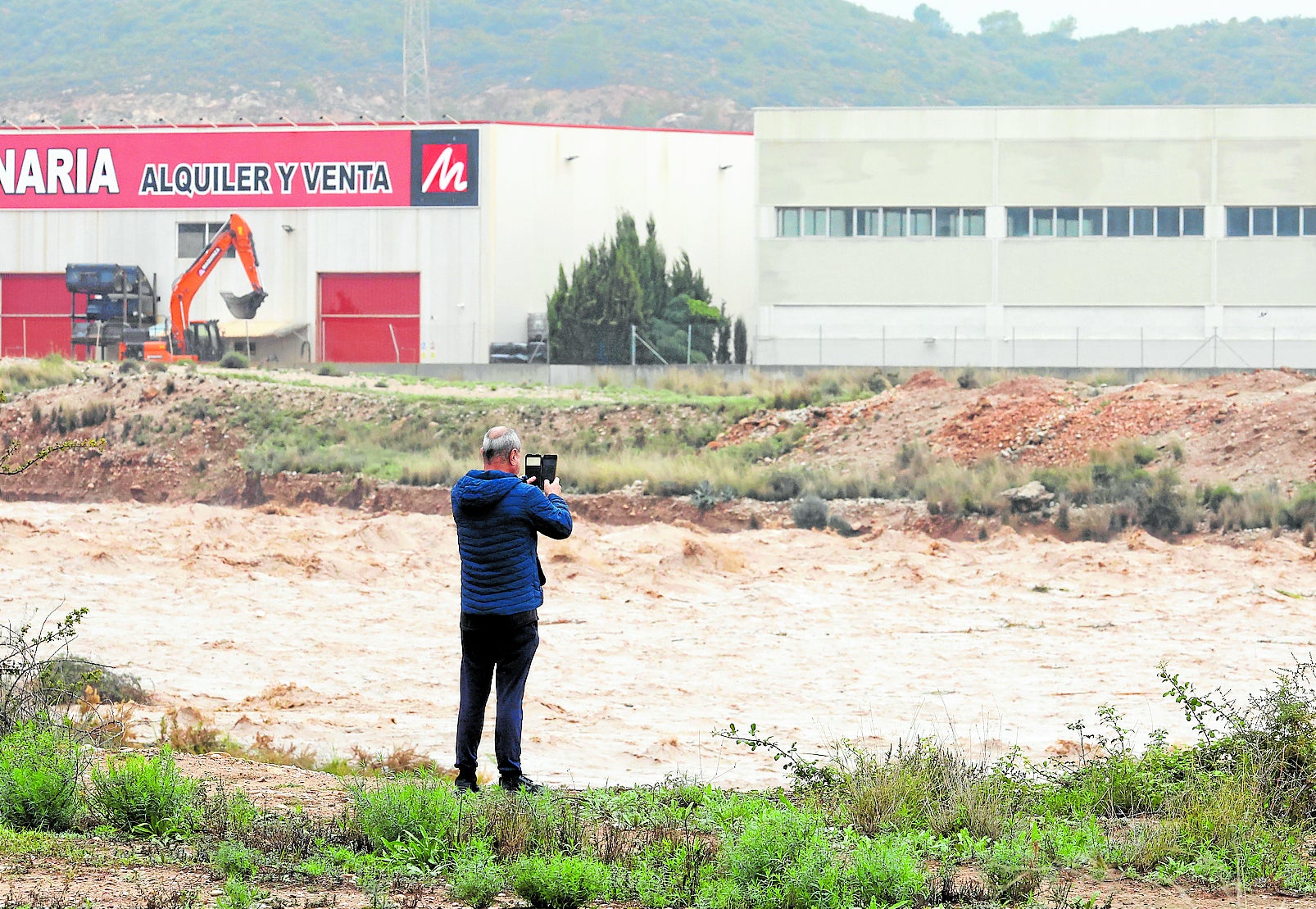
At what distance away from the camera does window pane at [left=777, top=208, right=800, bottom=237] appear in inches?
2110

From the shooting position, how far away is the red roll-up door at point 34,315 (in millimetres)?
56406

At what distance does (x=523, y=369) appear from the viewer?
48.4 m

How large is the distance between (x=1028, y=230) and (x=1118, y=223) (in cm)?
309

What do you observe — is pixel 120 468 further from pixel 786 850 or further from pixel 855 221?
pixel 786 850

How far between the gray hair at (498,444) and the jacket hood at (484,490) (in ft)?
0.33

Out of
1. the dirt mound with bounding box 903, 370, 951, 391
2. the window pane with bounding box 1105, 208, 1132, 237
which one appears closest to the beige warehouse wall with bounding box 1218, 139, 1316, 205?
the window pane with bounding box 1105, 208, 1132, 237

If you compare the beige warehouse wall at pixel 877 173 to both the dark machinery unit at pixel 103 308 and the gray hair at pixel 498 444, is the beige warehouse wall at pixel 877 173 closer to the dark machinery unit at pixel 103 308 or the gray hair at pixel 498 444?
the dark machinery unit at pixel 103 308

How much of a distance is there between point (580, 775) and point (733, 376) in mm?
35632

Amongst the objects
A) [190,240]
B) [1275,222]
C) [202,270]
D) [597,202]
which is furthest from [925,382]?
[190,240]

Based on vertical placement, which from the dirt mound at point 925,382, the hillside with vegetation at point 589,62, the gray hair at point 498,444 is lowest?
the gray hair at point 498,444

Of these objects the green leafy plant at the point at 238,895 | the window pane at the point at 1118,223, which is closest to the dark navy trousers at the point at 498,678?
the green leafy plant at the point at 238,895

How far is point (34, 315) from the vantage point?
186ft

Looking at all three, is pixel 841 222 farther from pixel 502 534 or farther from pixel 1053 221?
pixel 502 534

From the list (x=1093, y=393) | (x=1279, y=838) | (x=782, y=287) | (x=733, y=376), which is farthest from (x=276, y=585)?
(x=782, y=287)
